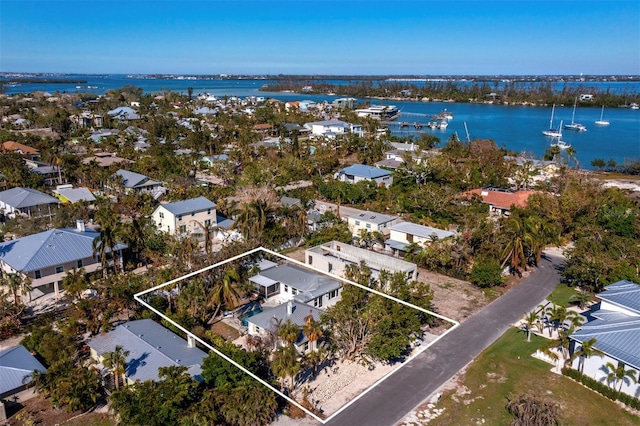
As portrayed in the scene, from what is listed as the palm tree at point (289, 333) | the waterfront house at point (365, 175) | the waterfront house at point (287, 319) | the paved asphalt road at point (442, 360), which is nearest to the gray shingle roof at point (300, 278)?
the waterfront house at point (287, 319)

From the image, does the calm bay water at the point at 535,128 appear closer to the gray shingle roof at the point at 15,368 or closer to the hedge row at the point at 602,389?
the hedge row at the point at 602,389

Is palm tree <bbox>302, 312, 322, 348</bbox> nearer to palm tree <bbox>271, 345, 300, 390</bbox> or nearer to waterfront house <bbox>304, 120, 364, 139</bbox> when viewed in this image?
palm tree <bbox>271, 345, 300, 390</bbox>

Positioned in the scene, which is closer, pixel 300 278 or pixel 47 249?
pixel 300 278

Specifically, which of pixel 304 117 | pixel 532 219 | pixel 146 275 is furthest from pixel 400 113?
pixel 146 275

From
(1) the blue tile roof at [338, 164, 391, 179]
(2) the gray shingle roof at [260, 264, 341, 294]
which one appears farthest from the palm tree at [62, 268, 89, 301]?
(1) the blue tile roof at [338, 164, 391, 179]

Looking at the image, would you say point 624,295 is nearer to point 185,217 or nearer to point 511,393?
point 511,393

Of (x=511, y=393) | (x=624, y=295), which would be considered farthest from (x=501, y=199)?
(x=511, y=393)

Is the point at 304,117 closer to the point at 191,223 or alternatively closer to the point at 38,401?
the point at 191,223
